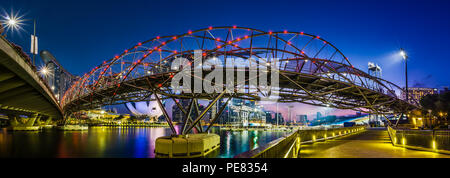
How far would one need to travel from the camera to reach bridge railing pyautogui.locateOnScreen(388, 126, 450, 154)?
1621 centimetres

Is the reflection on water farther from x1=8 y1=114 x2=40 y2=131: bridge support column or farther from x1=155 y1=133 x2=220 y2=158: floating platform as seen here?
x1=8 y1=114 x2=40 y2=131: bridge support column

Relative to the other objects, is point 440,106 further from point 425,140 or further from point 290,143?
point 290,143

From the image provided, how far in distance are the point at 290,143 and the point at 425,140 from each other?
1327cm

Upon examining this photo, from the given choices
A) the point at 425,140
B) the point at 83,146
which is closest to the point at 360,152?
the point at 425,140

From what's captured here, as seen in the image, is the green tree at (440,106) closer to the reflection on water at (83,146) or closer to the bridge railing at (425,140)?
the bridge railing at (425,140)

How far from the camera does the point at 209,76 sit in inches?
1001

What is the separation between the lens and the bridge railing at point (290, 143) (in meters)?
6.26

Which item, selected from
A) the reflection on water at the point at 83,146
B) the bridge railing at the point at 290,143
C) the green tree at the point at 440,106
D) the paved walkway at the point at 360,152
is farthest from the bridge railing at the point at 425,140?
the green tree at the point at 440,106

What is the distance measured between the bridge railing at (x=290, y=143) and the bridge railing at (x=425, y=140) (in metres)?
7.61

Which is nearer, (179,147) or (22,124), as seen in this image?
(179,147)

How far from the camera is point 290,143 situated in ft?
41.3
